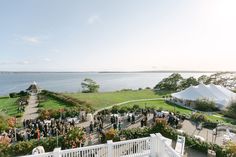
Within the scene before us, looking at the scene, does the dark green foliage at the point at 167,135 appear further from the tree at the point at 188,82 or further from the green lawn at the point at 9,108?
the tree at the point at 188,82

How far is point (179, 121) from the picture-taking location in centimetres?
2344

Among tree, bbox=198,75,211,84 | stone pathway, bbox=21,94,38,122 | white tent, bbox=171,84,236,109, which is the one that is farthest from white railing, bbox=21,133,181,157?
tree, bbox=198,75,211,84

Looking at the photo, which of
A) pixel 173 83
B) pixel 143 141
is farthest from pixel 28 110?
pixel 173 83

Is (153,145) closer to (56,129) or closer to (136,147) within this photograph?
(136,147)

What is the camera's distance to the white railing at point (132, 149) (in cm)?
765

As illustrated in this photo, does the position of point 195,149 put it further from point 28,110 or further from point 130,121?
point 28,110

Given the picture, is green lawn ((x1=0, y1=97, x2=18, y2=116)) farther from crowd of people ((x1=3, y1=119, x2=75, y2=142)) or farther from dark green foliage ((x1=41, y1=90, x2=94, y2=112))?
crowd of people ((x1=3, y1=119, x2=75, y2=142))

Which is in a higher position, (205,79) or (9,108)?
(205,79)

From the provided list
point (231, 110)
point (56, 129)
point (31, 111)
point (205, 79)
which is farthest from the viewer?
point (205, 79)

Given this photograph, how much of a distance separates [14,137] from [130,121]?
444 inches

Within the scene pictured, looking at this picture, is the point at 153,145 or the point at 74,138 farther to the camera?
the point at 74,138

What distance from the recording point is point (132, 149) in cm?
938

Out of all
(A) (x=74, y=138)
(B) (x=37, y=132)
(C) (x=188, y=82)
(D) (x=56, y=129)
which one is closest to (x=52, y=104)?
(B) (x=37, y=132)

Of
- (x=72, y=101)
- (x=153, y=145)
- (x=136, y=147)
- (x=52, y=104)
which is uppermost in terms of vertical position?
(x=153, y=145)
